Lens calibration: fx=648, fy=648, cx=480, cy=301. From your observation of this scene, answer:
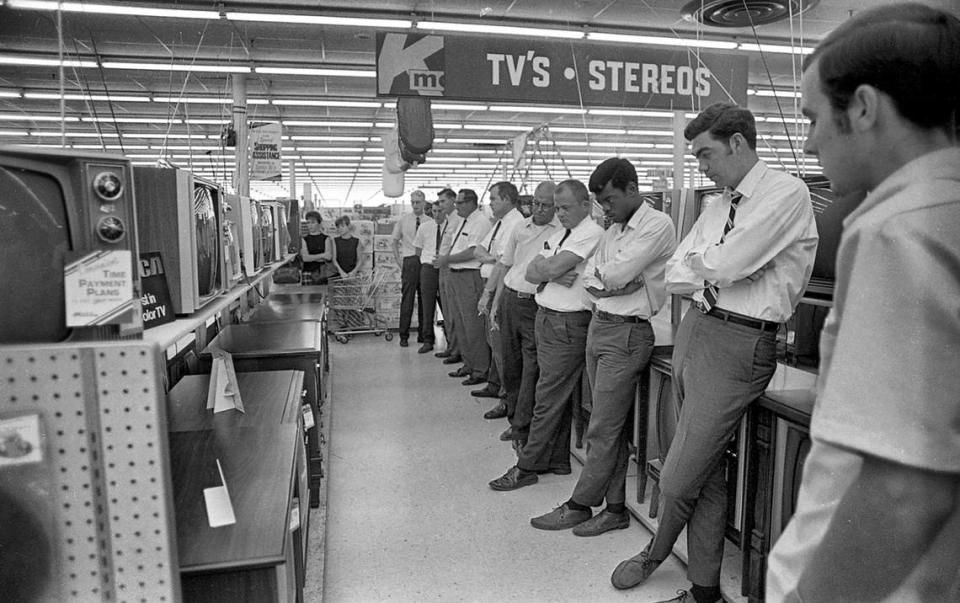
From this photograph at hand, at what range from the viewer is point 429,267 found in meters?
6.96

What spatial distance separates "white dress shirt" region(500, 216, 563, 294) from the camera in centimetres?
403

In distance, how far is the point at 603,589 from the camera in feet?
8.29

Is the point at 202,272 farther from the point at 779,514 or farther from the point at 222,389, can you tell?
the point at 779,514

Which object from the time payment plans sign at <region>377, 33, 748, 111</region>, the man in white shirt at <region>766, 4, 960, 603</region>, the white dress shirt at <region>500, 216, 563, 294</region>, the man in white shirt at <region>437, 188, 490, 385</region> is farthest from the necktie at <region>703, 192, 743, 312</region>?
the man in white shirt at <region>437, 188, 490, 385</region>

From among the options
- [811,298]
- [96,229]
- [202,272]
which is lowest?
[811,298]

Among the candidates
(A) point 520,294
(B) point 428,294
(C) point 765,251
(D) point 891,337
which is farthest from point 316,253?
(D) point 891,337

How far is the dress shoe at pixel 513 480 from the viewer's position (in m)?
3.48

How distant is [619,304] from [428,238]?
4300 mm

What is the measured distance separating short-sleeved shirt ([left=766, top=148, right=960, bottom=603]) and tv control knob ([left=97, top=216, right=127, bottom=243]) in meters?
1.17

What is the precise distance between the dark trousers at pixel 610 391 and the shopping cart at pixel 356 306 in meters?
5.15

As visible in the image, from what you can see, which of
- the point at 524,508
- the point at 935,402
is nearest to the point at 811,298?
the point at 524,508

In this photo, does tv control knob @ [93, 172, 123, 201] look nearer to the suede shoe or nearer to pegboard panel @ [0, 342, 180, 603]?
pegboard panel @ [0, 342, 180, 603]

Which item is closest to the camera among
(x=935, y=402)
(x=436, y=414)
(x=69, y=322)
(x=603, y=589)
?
(x=935, y=402)

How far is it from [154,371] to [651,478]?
269 cm
